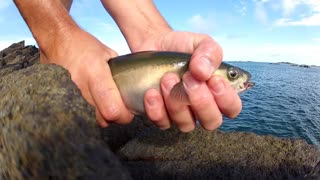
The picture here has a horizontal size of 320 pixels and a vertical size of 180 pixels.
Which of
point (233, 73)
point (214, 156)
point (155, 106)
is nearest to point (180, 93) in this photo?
point (155, 106)

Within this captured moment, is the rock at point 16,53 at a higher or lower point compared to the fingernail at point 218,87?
higher

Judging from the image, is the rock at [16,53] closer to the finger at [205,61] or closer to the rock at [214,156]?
the rock at [214,156]

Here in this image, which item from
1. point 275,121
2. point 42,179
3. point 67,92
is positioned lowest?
point 275,121

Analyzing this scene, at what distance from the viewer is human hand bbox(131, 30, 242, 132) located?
139 inches

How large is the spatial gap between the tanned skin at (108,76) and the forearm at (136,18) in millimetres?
1007

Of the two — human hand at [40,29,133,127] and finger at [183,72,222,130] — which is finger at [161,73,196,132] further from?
human hand at [40,29,133,127]

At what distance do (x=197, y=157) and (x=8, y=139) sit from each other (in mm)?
4044

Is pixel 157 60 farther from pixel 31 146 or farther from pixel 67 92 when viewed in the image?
pixel 31 146

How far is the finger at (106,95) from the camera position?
3689mm

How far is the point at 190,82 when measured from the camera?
11.8 ft

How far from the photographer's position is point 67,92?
108 inches

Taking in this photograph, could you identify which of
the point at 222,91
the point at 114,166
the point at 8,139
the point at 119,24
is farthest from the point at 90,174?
the point at 119,24

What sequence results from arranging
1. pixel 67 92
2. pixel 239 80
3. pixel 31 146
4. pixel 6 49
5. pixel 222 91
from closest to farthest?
pixel 31 146
pixel 67 92
pixel 222 91
pixel 239 80
pixel 6 49

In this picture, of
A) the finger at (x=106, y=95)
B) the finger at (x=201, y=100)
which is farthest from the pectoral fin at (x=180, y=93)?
the finger at (x=106, y=95)
